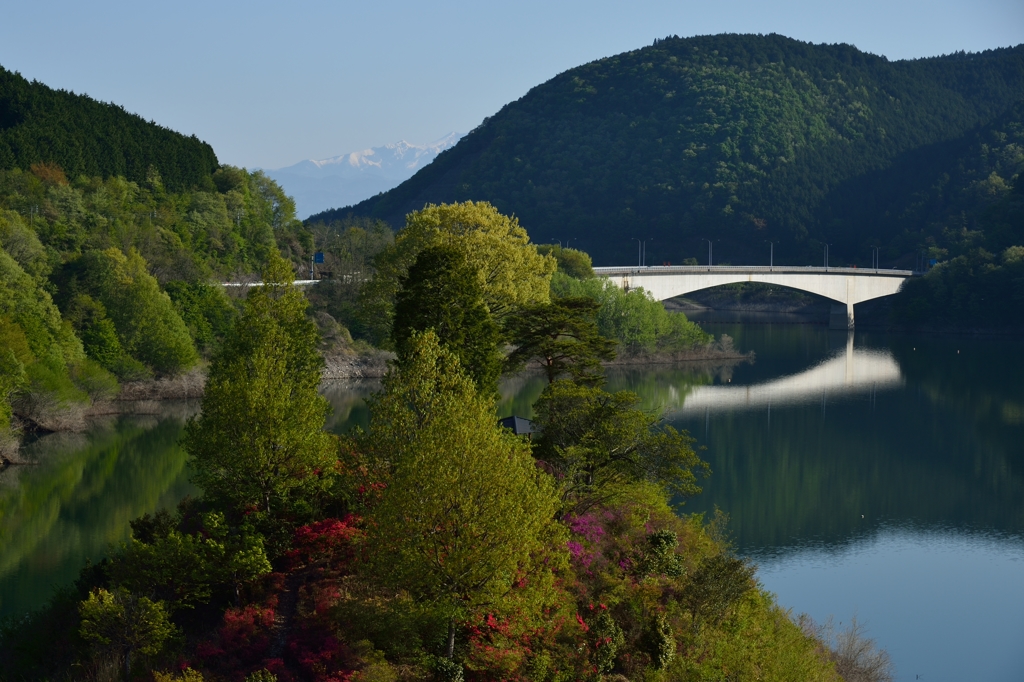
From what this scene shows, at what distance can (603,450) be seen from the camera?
28.4 meters

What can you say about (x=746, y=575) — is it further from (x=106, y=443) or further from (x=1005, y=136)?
(x=1005, y=136)

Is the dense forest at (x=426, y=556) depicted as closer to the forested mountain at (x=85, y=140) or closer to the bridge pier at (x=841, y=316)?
the forested mountain at (x=85, y=140)

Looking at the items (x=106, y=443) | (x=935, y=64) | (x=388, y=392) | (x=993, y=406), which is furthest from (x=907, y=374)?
(x=935, y=64)

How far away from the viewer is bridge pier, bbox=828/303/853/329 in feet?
376

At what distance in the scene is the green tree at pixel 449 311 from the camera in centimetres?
3006

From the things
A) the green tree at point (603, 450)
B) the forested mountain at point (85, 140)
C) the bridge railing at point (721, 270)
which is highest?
the forested mountain at point (85, 140)

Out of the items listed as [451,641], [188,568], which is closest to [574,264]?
[188,568]

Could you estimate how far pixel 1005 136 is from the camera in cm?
14638

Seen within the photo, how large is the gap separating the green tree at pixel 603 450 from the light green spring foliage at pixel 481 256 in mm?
12503

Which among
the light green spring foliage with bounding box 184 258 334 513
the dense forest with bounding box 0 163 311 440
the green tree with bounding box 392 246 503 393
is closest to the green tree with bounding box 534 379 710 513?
the green tree with bounding box 392 246 503 393

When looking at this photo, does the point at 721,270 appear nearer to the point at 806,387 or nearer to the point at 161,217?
the point at 806,387

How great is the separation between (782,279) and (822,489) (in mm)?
67998

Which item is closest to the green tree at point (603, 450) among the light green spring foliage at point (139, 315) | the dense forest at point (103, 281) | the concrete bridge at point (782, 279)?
the dense forest at point (103, 281)

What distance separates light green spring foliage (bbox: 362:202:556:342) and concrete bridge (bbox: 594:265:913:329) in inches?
1910
